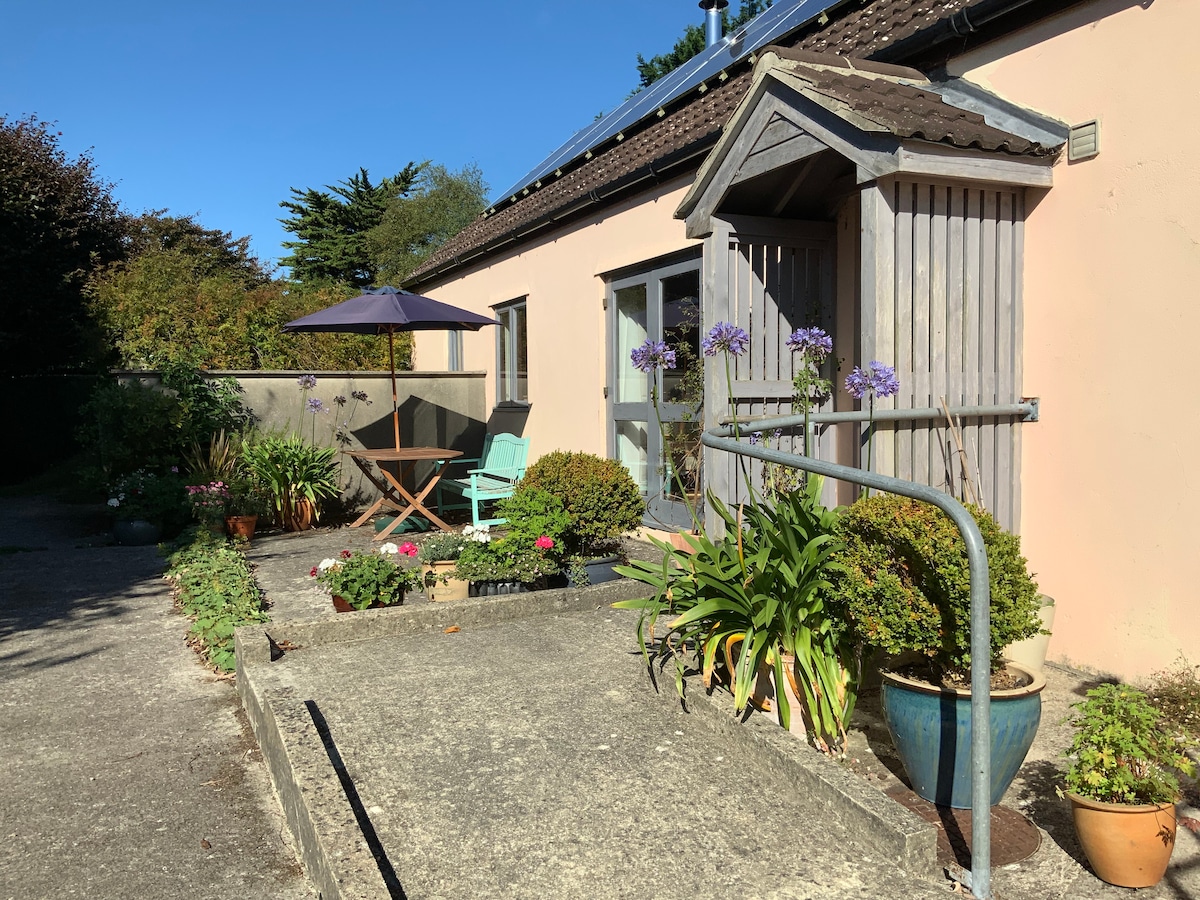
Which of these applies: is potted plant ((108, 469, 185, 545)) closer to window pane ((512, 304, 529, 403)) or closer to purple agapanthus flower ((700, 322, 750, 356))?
window pane ((512, 304, 529, 403))

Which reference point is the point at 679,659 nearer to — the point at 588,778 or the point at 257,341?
the point at 588,778

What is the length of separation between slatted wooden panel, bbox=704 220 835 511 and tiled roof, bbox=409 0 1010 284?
3.90ft

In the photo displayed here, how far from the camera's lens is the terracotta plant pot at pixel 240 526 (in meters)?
8.49

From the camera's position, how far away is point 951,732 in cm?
280

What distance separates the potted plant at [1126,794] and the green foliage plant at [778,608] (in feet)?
2.74

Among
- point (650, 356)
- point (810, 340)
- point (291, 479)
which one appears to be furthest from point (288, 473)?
point (810, 340)

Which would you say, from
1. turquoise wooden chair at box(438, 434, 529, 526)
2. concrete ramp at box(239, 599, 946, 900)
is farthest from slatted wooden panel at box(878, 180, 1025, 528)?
turquoise wooden chair at box(438, 434, 529, 526)

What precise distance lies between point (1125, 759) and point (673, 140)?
603 cm

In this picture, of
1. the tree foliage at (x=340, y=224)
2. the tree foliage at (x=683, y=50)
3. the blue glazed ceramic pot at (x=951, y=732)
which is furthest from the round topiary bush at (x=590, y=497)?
the tree foliage at (x=340, y=224)

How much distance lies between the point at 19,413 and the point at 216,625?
1334cm

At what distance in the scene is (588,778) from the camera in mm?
3141

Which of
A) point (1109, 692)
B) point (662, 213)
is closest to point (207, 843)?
point (1109, 692)

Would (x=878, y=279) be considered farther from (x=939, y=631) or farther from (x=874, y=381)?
(x=939, y=631)

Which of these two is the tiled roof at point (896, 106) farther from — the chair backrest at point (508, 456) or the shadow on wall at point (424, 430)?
the shadow on wall at point (424, 430)
